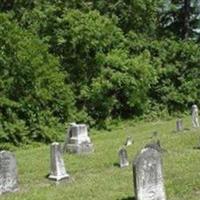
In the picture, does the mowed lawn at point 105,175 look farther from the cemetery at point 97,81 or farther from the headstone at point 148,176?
the headstone at point 148,176

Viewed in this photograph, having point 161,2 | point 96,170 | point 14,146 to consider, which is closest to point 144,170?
point 96,170

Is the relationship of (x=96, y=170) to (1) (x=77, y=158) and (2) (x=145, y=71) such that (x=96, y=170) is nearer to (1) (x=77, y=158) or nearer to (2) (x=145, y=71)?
(1) (x=77, y=158)

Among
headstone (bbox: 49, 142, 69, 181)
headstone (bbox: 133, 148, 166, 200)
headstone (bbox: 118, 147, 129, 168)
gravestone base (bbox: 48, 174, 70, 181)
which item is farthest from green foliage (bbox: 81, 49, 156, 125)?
headstone (bbox: 133, 148, 166, 200)

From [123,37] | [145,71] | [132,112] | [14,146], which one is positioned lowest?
[14,146]

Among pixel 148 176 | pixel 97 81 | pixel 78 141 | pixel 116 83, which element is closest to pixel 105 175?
pixel 148 176

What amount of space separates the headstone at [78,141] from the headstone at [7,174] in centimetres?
637

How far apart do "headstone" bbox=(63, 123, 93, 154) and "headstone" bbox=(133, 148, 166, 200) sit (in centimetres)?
933

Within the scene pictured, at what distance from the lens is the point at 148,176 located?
11.9m

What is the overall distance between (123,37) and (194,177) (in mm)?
Result: 21863

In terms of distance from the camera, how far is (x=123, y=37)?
3519 cm

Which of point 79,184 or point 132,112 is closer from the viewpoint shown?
point 79,184

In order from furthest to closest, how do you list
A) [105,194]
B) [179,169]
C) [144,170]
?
[179,169] → [105,194] → [144,170]

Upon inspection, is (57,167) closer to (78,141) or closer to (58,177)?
(58,177)

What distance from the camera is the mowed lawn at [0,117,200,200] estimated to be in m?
13.3
